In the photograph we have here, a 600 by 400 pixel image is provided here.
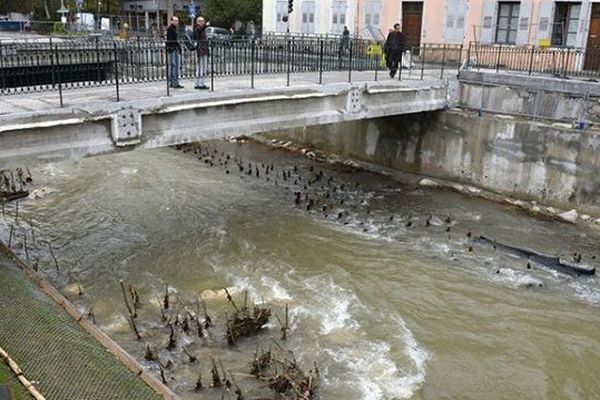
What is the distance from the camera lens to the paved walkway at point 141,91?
1264cm

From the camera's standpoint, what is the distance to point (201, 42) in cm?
1520

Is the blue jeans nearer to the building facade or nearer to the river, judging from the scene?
the river

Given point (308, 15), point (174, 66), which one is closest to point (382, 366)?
point (174, 66)

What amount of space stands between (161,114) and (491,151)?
1113 centimetres

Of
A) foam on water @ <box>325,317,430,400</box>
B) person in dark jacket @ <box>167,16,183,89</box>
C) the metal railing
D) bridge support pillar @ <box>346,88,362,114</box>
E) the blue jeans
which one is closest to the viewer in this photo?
foam on water @ <box>325,317,430,400</box>

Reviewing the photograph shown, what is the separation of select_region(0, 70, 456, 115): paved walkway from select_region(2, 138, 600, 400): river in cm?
359

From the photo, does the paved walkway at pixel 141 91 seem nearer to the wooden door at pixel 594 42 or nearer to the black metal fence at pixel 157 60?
the black metal fence at pixel 157 60

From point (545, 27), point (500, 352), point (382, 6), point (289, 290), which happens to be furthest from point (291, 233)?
point (382, 6)

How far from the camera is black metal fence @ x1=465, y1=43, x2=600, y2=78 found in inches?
926

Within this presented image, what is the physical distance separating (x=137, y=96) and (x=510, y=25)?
18.9 metres

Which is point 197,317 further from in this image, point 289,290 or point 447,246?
point 447,246

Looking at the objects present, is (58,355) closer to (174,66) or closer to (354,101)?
(174,66)

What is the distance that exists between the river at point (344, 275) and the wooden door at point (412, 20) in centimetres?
1169

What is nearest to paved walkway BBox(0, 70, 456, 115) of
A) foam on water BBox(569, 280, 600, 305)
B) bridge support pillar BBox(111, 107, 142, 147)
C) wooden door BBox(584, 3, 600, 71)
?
bridge support pillar BBox(111, 107, 142, 147)
